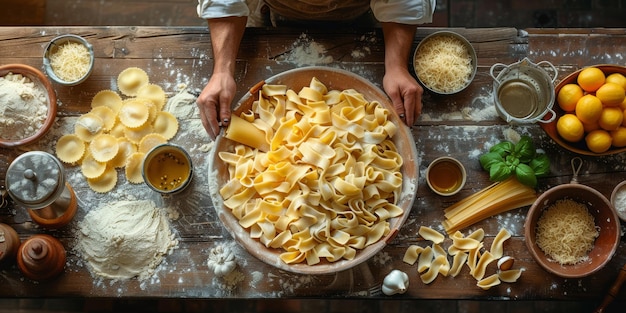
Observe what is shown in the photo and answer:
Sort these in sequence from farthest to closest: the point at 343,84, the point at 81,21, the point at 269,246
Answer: the point at 81,21, the point at 343,84, the point at 269,246

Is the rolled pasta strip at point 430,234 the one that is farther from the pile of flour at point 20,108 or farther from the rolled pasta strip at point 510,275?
the pile of flour at point 20,108

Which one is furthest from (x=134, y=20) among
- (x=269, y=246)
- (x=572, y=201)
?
(x=572, y=201)

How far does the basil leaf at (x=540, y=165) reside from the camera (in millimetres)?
2068

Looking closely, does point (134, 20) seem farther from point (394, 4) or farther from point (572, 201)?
point (572, 201)

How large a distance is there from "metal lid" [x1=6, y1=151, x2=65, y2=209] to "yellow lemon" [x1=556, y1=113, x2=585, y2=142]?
5.77 ft

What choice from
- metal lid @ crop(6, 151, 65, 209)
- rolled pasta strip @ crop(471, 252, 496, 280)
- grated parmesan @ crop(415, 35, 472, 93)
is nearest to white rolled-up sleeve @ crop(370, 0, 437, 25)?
grated parmesan @ crop(415, 35, 472, 93)

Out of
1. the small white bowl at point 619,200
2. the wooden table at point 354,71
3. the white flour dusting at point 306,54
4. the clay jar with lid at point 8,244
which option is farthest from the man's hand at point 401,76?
the clay jar with lid at point 8,244

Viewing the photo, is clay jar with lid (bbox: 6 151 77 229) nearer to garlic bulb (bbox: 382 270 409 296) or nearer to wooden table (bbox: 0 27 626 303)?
wooden table (bbox: 0 27 626 303)

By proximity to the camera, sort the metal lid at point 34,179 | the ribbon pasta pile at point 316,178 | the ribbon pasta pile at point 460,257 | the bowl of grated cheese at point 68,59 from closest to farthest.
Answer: the metal lid at point 34,179 < the ribbon pasta pile at point 316,178 < the ribbon pasta pile at point 460,257 < the bowl of grated cheese at point 68,59

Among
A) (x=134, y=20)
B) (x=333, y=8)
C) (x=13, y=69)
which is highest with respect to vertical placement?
(x=333, y=8)

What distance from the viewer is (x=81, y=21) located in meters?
3.38

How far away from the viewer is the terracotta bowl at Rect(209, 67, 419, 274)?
1.93 m

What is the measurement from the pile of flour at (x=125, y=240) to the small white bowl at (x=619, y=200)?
1.64m

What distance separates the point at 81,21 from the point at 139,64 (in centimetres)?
141
